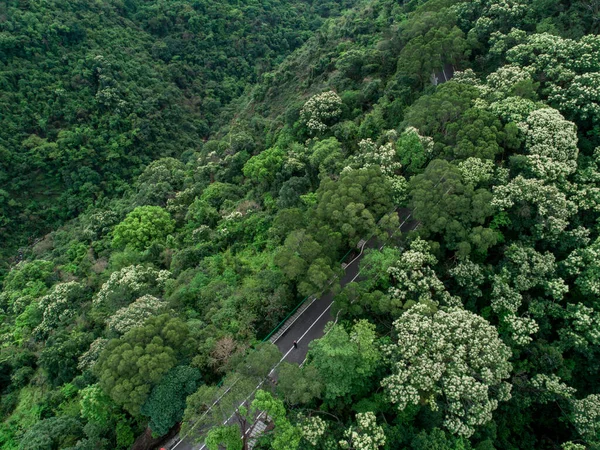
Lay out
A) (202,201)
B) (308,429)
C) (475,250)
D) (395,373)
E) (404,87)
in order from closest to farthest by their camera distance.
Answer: (308,429)
(395,373)
(475,250)
(404,87)
(202,201)

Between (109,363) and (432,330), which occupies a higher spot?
(109,363)

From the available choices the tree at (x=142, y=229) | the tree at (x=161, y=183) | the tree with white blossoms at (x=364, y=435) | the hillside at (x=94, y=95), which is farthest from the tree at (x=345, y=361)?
the hillside at (x=94, y=95)

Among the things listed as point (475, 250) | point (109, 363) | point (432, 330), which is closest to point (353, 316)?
point (432, 330)

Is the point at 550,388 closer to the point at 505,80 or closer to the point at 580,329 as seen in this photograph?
the point at 580,329

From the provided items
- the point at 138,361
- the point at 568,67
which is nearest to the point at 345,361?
the point at 138,361

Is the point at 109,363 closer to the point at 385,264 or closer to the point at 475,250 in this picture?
the point at 385,264

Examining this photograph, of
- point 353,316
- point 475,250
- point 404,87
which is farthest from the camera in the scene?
point 404,87
